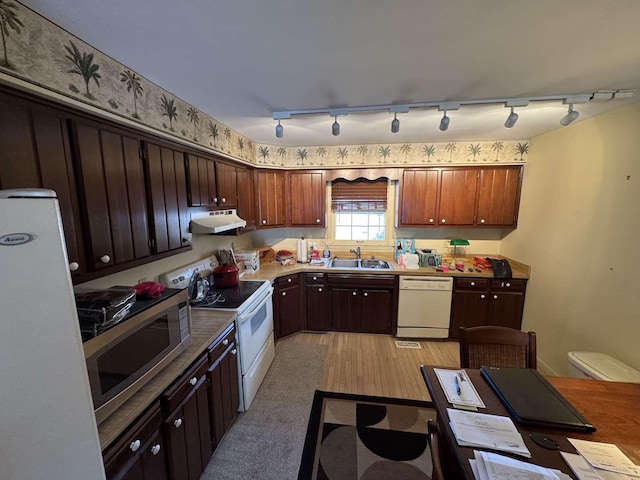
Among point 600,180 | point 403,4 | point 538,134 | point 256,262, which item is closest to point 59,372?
point 403,4

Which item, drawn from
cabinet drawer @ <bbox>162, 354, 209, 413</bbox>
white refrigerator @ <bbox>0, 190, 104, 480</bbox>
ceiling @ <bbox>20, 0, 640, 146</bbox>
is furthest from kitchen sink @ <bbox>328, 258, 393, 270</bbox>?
white refrigerator @ <bbox>0, 190, 104, 480</bbox>

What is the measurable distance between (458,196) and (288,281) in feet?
8.05

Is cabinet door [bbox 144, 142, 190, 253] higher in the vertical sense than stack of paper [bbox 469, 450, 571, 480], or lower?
higher

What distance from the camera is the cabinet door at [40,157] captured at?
94cm

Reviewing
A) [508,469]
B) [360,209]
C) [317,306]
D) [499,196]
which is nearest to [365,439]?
[508,469]

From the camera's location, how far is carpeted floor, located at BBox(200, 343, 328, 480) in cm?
167

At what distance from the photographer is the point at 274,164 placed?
333 cm

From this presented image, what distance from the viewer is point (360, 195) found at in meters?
3.60

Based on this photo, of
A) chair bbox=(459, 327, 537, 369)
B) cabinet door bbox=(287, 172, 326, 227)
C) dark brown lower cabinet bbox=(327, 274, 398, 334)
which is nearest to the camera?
chair bbox=(459, 327, 537, 369)

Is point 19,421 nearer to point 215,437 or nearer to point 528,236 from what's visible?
point 215,437

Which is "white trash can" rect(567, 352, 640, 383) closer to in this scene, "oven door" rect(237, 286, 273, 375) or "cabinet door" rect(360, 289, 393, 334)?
"cabinet door" rect(360, 289, 393, 334)

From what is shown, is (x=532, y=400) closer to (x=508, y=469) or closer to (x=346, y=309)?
(x=508, y=469)

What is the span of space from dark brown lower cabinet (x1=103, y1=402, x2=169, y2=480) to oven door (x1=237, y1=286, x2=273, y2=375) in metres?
0.83

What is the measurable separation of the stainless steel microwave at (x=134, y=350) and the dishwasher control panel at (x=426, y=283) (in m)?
2.50
